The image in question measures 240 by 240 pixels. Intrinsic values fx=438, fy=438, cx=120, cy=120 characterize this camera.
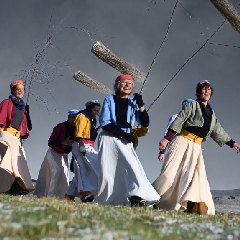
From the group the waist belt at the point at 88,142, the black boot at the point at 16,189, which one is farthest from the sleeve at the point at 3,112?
the waist belt at the point at 88,142

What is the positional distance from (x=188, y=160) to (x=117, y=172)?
4.01 feet

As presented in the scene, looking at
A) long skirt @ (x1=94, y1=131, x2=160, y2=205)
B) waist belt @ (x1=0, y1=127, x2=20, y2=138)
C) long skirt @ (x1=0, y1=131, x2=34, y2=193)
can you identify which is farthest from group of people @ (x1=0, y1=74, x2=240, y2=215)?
waist belt @ (x1=0, y1=127, x2=20, y2=138)

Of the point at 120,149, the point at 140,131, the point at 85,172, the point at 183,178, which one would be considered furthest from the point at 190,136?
the point at 85,172

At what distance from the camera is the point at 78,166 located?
9820mm

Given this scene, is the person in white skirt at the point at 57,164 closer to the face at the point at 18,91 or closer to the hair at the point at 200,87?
A: the face at the point at 18,91

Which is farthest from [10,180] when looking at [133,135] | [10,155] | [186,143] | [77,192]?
[186,143]

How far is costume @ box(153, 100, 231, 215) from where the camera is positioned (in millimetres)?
7137

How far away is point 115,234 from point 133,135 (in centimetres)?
457

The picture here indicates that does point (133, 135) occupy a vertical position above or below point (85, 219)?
above

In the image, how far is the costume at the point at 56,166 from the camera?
10.6 m

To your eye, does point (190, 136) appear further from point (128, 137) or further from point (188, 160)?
point (128, 137)

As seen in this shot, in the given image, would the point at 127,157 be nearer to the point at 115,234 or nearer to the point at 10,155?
the point at 10,155

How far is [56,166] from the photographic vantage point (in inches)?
425

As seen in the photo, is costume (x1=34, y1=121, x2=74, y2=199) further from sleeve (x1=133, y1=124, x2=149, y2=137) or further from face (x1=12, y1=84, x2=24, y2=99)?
sleeve (x1=133, y1=124, x2=149, y2=137)
